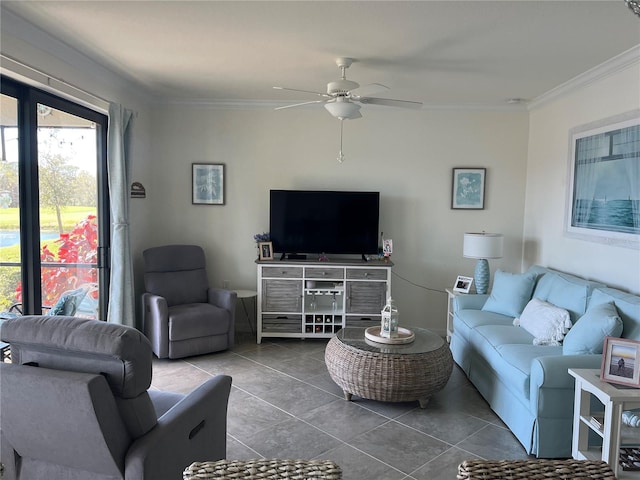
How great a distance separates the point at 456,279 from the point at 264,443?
127 inches

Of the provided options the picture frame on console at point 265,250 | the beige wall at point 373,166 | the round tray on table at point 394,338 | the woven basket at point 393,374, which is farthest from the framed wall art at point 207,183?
the woven basket at point 393,374

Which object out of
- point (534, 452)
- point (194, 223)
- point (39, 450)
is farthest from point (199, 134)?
point (534, 452)

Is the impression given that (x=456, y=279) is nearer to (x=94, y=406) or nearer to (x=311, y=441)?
(x=311, y=441)

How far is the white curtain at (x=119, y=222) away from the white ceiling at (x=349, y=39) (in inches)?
20.3

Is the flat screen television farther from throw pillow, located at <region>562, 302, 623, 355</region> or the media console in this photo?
throw pillow, located at <region>562, 302, 623, 355</region>

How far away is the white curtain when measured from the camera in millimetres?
4168

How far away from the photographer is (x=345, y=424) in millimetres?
3211

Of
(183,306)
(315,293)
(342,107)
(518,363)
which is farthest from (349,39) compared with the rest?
(183,306)

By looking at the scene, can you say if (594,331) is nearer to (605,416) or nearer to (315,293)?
(605,416)

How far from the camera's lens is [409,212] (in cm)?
538

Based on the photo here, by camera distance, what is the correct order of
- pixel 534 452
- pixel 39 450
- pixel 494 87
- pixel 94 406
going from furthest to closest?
pixel 494 87 < pixel 534 452 < pixel 39 450 < pixel 94 406

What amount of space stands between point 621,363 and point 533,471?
63.1 inches

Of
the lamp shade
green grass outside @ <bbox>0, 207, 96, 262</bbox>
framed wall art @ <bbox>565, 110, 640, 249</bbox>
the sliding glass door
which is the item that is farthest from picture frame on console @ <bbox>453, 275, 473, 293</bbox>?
green grass outside @ <bbox>0, 207, 96, 262</bbox>

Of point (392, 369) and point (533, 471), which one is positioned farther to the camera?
point (392, 369)
